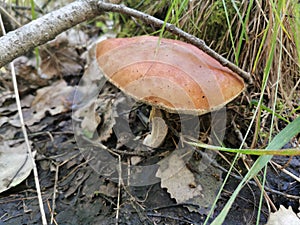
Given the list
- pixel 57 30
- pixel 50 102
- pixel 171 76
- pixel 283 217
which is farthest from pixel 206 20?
pixel 50 102

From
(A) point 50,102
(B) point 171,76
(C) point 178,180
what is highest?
(B) point 171,76

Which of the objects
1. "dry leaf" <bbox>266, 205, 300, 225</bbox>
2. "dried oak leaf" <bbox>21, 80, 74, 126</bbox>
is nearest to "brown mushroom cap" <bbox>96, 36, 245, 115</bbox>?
"dry leaf" <bbox>266, 205, 300, 225</bbox>

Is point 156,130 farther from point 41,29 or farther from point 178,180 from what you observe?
point 41,29

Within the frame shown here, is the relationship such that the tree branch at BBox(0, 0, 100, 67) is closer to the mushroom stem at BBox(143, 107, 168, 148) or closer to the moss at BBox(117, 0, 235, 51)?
the moss at BBox(117, 0, 235, 51)

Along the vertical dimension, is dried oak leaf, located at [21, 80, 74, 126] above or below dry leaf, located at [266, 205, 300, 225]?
below

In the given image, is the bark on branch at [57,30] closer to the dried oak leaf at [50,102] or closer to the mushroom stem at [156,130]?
the mushroom stem at [156,130]

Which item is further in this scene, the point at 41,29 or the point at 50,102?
the point at 50,102
